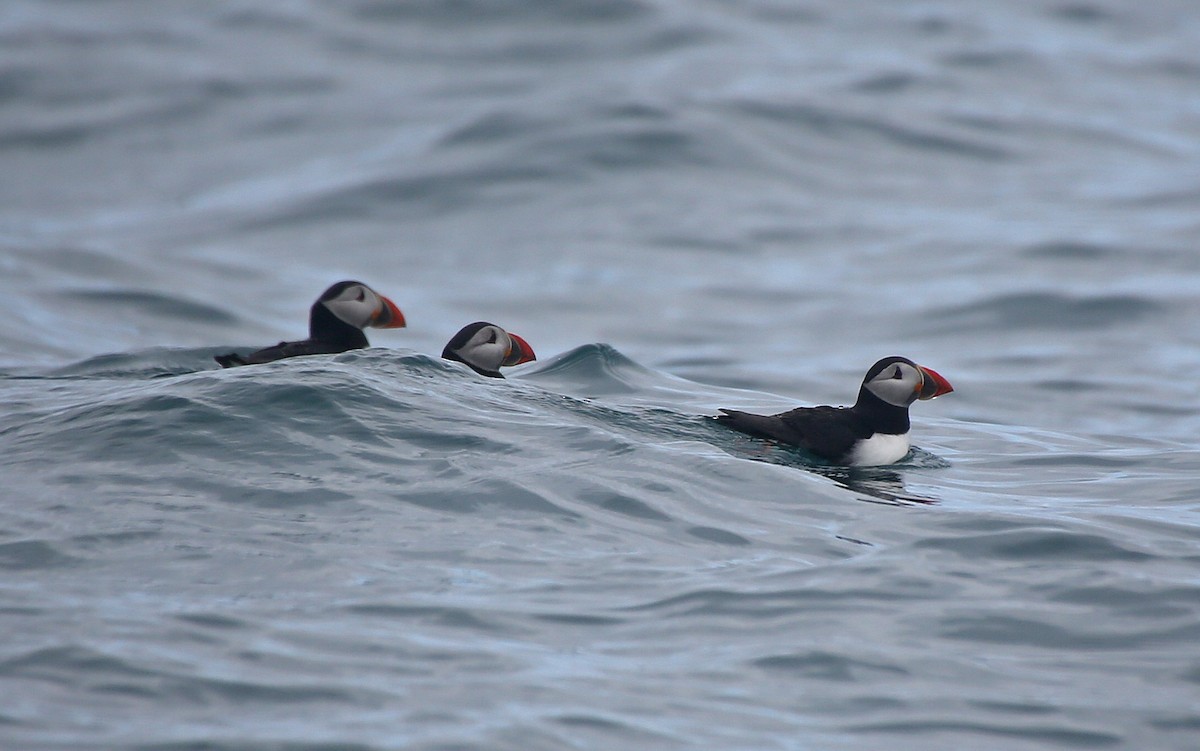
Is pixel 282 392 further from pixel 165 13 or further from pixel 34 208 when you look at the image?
pixel 165 13

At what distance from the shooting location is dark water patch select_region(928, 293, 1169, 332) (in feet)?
47.2

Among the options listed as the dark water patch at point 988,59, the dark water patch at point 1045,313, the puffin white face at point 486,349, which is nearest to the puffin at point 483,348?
the puffin white face at point 486,349

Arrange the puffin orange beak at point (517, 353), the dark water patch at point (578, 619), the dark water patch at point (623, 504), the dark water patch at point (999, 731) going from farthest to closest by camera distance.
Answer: the puffin orange beak at point (517, 353), the dark water patch at point (623, 504), the dark water patch at point (578, 619), the dark water patch at point (999, 731)

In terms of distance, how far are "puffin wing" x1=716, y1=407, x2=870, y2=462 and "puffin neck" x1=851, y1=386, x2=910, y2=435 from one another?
0.09 m

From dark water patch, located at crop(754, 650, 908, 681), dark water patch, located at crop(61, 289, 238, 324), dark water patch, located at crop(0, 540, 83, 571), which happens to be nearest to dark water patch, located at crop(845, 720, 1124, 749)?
dark water patch, located at crop(754, 650, 908, 681)

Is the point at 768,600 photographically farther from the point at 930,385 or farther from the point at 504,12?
the point at 504,12

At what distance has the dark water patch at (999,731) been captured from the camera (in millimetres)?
4230

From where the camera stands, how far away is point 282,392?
22.4ft

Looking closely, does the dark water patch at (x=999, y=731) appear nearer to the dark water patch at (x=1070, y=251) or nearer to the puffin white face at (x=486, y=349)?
the puffin white face at (x=486, y=349)

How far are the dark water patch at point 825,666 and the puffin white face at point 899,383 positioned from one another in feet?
9.80

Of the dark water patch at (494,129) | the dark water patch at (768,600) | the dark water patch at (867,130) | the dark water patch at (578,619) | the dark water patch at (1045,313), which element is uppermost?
the dark water patch at (867,130)

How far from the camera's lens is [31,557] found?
4.97 meters

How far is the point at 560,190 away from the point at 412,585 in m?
14.2

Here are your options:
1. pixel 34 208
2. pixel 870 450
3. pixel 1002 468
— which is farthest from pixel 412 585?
pixel 34 208
